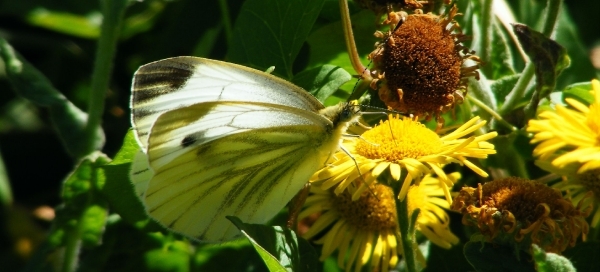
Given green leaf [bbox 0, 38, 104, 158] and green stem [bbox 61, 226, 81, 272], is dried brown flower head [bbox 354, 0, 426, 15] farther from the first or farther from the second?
green stem [bbox 61, 226, 81, 272]

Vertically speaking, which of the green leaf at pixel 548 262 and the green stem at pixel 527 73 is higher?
the green stem at pixel 527 73

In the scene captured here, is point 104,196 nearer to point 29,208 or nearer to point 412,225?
point 412,225

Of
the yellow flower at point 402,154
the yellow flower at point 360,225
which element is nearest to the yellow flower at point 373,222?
the yellow flower at point 360,225

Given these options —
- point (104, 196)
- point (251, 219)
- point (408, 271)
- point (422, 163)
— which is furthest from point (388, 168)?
point (104, 196)

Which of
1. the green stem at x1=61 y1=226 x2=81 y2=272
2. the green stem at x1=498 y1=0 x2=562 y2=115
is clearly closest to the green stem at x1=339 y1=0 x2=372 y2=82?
the green stem at x1=498 y1=0 x2=562 y2=115

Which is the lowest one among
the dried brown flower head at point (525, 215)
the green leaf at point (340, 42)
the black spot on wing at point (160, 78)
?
the dried brown flower head at point (525, 215)

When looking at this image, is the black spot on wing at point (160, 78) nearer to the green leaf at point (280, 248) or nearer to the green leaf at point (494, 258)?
the green leaf at point (280, 248)

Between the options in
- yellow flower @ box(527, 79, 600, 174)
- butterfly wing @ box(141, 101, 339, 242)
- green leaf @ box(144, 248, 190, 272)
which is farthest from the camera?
green leaf @ box(144, 248, 190, 272)
